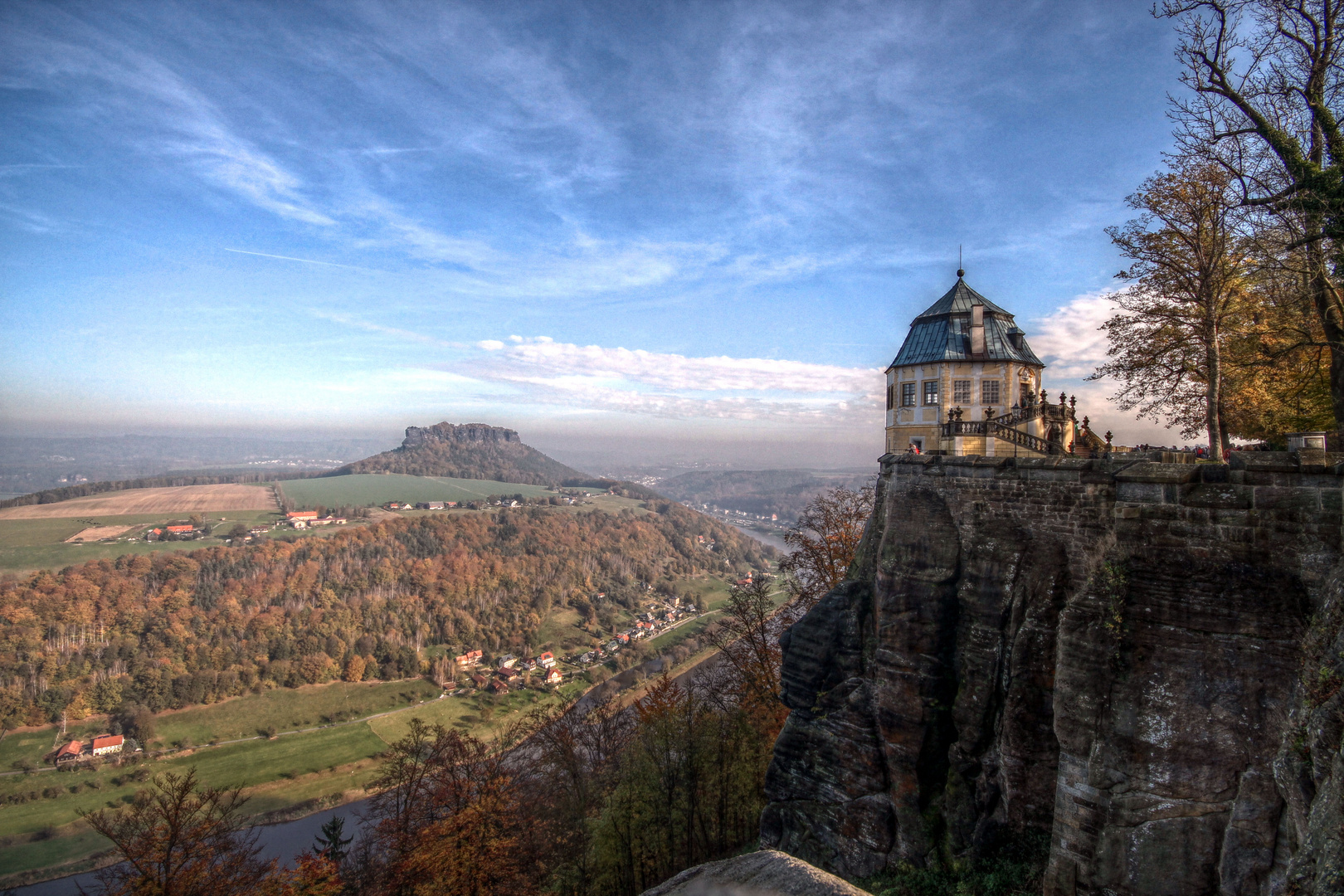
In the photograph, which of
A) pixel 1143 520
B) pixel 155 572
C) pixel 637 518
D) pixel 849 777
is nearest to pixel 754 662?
pixel 849 777

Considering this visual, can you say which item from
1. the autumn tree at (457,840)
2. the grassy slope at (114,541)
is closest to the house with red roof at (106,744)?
the grassy slope at (114,541)

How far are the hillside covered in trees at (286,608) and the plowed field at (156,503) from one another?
1795 inches

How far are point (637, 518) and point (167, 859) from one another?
159m

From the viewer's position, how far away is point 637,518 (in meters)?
175

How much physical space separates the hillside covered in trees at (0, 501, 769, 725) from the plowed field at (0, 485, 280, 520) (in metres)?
45.6

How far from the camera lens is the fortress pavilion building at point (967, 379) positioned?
61.8 feet

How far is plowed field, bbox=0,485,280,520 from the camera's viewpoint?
409 feet

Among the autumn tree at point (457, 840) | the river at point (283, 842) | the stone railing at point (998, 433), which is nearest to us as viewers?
the stone railing at point (998, 433)

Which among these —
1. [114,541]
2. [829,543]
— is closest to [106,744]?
[114,541]

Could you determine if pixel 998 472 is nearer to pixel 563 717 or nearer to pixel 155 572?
pixel 563 717

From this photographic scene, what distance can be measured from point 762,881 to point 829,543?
1990 centimetres

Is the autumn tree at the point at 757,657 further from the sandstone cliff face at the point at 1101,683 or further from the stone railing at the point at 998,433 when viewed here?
the stone railing at the point at 998,433

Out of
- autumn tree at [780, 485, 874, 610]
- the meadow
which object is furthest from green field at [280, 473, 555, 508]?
autumn tree at [780, 485, 874, 610]

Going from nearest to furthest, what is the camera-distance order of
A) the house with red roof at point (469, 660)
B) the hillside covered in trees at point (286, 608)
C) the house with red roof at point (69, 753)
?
the house with red roof at point (69, 753)
the hillside covered in trees at point (286, 608)
the house with red roof at point (469, 660)
